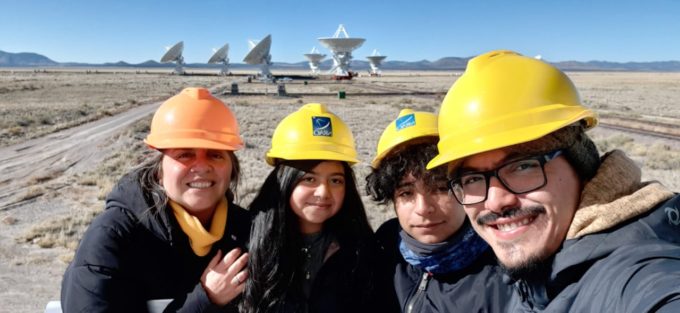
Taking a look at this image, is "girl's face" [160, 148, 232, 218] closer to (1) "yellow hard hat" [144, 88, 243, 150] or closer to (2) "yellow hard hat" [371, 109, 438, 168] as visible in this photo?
(1) "yellow hard hat" [144, 88, 243, 150]

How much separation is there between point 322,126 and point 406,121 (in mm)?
527

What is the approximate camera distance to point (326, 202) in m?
2.68

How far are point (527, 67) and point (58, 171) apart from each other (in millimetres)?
14851

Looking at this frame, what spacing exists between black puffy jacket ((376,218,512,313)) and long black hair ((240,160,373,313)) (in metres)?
0.28

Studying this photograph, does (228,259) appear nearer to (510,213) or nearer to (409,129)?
(409,129)

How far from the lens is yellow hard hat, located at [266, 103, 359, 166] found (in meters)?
2.80

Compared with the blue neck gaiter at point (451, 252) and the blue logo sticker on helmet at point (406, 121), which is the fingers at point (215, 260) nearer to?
the blue neck gaiter at point (451, 252)

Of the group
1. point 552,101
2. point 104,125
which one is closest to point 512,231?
point 552,101

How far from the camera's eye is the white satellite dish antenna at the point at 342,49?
76625 millimetres

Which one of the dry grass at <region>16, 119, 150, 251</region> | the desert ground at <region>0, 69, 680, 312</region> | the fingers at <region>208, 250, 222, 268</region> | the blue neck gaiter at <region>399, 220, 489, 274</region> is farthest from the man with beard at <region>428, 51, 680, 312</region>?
the dry grass at <region>16, 119, 150, 251</region>

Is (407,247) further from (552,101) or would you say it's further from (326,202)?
(552,101)

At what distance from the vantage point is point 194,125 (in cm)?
257

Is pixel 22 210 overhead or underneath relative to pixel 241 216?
underneath

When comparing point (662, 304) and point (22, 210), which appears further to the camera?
point (22, 210)
